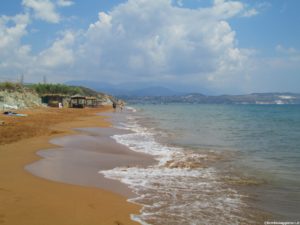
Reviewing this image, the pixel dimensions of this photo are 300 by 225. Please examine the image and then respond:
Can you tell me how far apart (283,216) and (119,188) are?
3.68m

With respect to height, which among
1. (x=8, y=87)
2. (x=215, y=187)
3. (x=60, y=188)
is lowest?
(x=215, y=187)

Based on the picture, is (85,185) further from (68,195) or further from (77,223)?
(77,223)

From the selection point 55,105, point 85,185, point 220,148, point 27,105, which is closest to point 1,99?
point 27,105

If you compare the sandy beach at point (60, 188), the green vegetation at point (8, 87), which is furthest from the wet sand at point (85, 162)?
the green vegetation at point (8, 87)

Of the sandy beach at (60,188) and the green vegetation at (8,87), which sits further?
the green vegetation at (8,87)

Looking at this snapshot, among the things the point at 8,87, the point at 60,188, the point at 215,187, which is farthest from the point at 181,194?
the point at 8,87

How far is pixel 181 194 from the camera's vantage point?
24.3ft

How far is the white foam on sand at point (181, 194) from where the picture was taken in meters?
5.89

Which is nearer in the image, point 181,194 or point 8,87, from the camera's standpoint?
point 181,194

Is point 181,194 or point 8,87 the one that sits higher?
point 8,87

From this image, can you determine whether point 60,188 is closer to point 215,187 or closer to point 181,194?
point 181,194

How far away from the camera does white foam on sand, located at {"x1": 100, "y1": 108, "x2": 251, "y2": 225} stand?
5887 mm

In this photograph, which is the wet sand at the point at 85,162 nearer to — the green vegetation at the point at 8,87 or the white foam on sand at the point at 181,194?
the white foam on sand at the point at 181,194

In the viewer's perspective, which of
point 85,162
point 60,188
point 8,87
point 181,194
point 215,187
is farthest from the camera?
point 8,87
